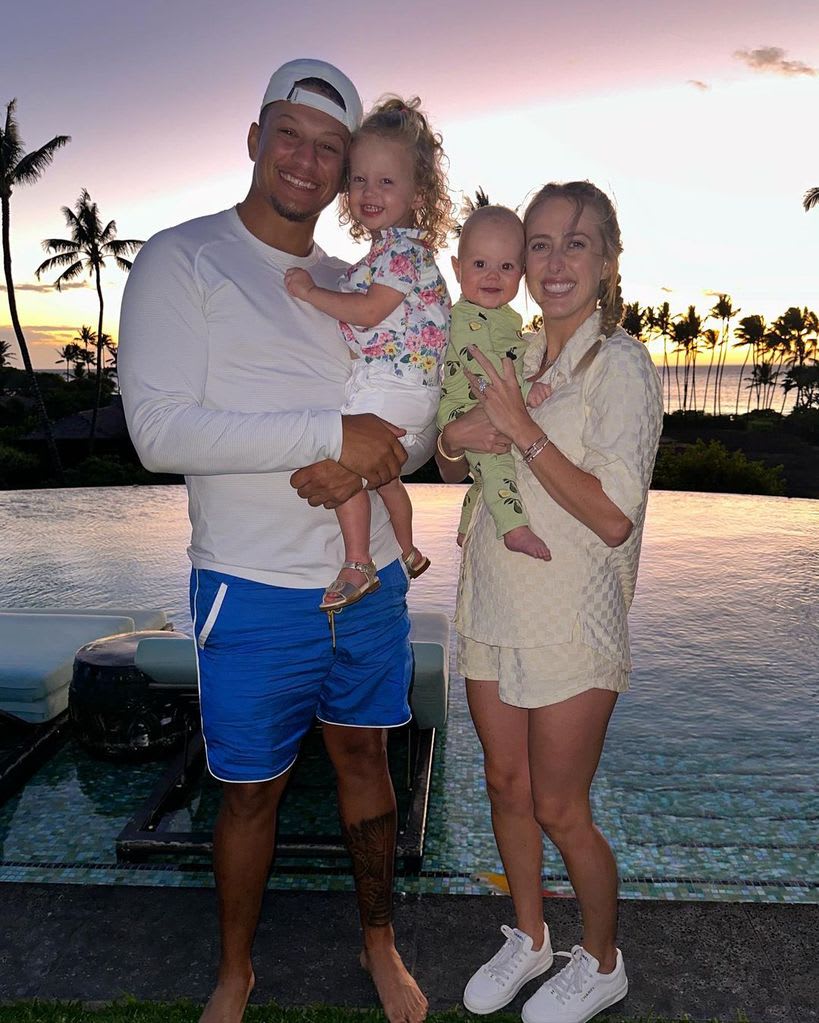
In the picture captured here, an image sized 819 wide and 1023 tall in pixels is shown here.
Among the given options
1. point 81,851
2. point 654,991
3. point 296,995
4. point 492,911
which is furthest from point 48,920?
point 654,991

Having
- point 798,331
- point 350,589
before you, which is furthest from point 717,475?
point 798,331

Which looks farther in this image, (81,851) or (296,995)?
(81,851)

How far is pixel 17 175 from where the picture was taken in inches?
1121

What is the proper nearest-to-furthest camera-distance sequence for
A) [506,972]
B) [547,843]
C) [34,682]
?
1. [506,972]
2. [547,843]
3. [34,682]

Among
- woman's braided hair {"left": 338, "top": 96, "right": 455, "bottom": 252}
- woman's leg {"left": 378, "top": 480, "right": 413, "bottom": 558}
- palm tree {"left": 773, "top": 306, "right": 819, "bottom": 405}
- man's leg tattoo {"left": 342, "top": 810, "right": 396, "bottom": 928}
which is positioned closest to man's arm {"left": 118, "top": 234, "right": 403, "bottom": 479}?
woman's leg {"left": 378, "top": 480, "right": 413, "bottom": 558}

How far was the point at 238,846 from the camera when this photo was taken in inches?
89.5

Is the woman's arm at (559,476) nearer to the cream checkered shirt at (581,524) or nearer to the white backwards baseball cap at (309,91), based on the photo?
the cream checkered shirt at (581,524)

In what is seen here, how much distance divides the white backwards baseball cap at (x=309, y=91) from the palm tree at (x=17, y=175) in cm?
2699

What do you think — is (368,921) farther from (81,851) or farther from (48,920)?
(81,851)

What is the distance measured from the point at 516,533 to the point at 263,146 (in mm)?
1193

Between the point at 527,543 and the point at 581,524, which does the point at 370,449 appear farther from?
the point at 581,524

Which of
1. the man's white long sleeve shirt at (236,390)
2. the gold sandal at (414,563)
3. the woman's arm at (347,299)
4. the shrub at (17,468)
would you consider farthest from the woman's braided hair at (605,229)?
the shrub at (17,468)

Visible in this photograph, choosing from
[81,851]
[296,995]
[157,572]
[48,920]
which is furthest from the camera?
[157,572]

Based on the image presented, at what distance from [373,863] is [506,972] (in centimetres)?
48
